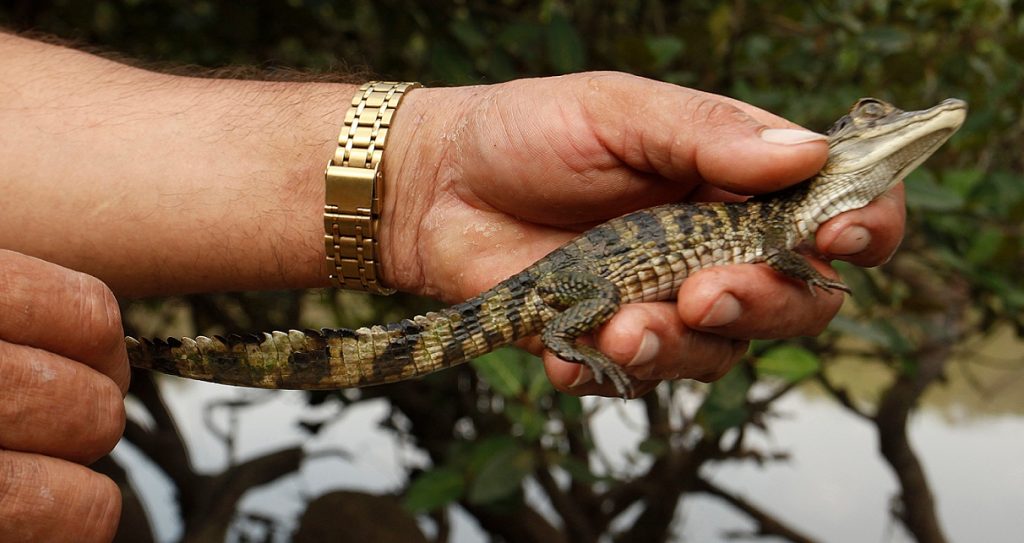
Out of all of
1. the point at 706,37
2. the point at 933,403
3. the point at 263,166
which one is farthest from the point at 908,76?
the point at 933,403

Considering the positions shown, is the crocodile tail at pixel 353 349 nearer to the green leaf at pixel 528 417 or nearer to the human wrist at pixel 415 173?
the human wrist at pixel 415 173

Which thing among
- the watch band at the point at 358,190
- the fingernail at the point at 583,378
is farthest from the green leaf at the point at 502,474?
the fingernail at the point at 583,378

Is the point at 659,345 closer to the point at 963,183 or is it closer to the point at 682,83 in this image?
the point at 682,83

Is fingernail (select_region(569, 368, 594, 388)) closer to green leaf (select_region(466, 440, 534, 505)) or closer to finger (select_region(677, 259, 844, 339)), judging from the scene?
finger (select_region(677, 259, 844, 339))

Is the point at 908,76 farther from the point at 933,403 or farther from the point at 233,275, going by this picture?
the point at 933,403

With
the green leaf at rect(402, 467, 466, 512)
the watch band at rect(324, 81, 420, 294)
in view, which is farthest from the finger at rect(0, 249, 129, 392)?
the green leaf at rect(402, 467, 466, 512)

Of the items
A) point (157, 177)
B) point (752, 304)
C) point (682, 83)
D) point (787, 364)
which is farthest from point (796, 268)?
point (157, 177)
